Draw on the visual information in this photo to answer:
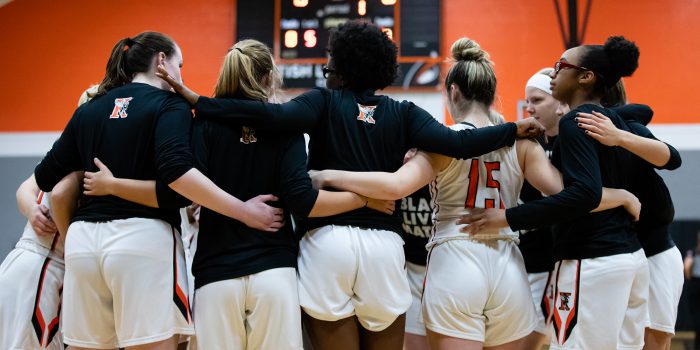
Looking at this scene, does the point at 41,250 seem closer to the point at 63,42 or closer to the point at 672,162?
the point at 672,162

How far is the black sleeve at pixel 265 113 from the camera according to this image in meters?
2.76

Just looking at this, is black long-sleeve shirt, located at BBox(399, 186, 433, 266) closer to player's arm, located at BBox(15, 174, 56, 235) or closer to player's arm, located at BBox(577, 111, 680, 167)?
player's arm, located at BBox(577, 111, 680, 167)

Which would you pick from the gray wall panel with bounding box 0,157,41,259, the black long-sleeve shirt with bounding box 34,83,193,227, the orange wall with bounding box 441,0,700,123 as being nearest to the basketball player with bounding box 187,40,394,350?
the black long-sleeve shirt with bounding box 34,83,193,227

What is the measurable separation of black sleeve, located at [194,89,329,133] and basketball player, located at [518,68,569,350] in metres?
1.36

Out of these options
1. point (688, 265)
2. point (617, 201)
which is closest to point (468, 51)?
point (617, 201)

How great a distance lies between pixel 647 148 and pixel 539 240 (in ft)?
3.34

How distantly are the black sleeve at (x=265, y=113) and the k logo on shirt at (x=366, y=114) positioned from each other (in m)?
0.18

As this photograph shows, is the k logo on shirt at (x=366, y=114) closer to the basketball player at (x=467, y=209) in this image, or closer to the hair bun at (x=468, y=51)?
the basketball player at (x=467, y=209)

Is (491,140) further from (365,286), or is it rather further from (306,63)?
(306,63)

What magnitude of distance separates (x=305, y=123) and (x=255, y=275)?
0.65 metres

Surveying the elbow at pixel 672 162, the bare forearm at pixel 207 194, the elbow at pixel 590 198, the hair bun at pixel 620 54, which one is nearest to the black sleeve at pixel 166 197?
the bare forearm at pixel 207 194

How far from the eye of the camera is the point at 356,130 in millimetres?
2863

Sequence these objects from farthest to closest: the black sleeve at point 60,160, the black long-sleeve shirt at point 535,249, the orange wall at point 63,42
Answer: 1. the orange wall at point 63,42
2. the black long-sleeve shirt at point 535,249
3. the black sleeve at point 60,160

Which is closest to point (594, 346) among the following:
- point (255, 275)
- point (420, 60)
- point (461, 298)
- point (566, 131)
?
point (461, 298)
